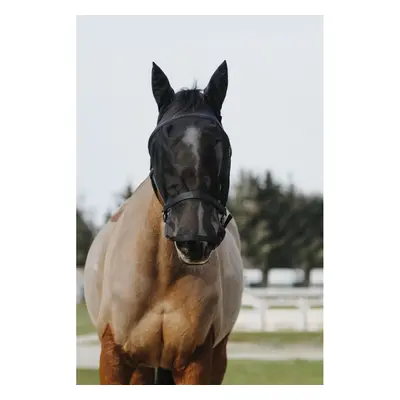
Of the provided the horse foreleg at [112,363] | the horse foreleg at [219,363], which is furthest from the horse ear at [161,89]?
the horse foreleg at [219,363]

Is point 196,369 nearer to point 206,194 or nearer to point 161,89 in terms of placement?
point 206,194

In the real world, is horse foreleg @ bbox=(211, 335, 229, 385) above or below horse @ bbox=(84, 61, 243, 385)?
below

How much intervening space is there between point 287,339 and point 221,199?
3.13m

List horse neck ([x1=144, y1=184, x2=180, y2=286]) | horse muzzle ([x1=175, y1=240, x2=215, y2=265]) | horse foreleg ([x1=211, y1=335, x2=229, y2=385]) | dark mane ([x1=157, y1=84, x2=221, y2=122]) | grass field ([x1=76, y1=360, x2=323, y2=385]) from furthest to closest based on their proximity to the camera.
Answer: grass field ([x1=76, y1=360, x2=323, y2=385])
horse foreleg ([x1=211, y1=335, x2=229, y2=385])
horse neck ([x1=144, y1=184, x2=180, y2=286])
dark mane ([x1=157, y1=84, x2=221, y2=122])
horse muzzle ([x1=175, y1=240, x2=215, y2=265])

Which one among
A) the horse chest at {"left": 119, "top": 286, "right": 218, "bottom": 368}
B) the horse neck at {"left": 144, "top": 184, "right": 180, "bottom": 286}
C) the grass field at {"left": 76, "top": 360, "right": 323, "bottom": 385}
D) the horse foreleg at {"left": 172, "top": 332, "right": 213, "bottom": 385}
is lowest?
the grass field at {"left": 76, "top": 360, "right": 323, "bottom": 385}

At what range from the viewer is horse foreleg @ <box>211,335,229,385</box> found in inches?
165

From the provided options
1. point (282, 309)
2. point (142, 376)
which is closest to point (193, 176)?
point (142, 376)

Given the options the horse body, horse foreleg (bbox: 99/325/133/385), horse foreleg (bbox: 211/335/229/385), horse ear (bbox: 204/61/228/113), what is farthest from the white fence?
horse ear (bbox: 204/61/228/113)

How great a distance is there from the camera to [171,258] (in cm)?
333

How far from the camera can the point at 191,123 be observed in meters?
3.00

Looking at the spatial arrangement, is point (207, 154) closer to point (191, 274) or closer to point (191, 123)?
point (191, 123)

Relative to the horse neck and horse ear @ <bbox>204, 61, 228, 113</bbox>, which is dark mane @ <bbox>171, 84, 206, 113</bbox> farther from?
the horse neck

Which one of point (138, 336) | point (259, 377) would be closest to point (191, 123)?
point (138, 336)

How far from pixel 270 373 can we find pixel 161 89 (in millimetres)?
2801
